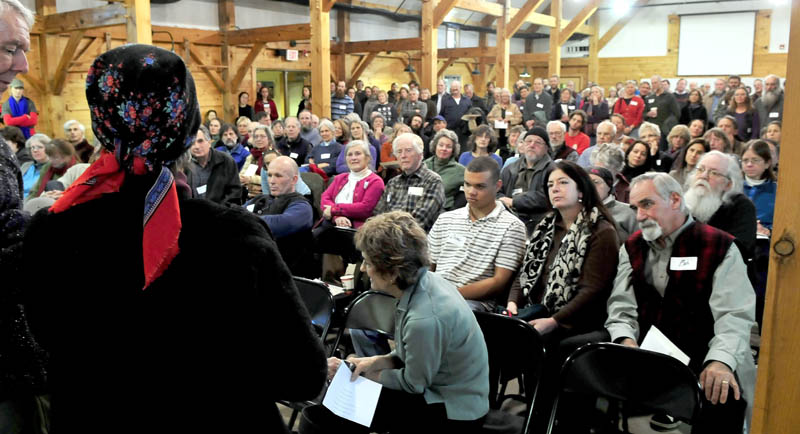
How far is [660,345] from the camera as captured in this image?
2094 mm

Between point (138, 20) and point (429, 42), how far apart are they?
518 centimetres

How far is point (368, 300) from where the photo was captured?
242 cm

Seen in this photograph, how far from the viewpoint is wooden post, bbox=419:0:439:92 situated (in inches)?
373

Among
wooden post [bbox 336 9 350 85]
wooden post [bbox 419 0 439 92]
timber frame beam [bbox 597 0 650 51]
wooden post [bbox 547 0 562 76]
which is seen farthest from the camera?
timber frame beam [bbox 597 0 650 51]

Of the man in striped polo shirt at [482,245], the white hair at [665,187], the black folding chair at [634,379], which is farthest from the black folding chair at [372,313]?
the white hair at [665,187]

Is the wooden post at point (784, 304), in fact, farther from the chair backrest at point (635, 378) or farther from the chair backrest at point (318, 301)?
the chair backrest at point (318, 301)

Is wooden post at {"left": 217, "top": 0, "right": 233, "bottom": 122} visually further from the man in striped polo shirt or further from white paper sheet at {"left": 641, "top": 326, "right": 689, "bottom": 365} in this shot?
white paper sheet at {"left": 641, "top": 326, "right": 689, "bottom": 365}

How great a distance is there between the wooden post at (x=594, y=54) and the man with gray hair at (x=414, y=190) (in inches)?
613

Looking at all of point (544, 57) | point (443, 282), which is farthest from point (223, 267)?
point (544, 57)

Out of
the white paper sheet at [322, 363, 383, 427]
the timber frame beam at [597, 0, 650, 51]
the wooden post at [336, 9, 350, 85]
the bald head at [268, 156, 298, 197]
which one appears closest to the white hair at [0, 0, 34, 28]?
the white paper sheet at [322, 363, 383, 427]

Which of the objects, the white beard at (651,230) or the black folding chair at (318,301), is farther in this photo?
the black folding chair at (318,301)

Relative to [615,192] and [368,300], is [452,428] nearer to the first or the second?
[368,300]

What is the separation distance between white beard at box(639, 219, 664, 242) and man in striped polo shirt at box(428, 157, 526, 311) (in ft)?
2.27

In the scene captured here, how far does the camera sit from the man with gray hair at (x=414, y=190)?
399 cm
